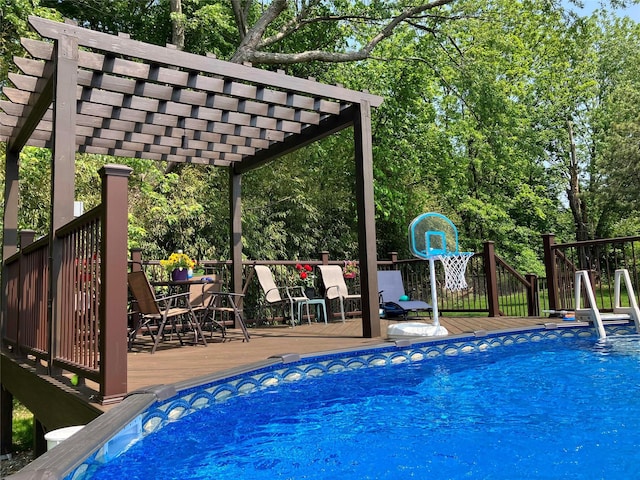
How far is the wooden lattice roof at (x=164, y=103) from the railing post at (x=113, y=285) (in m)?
1.64

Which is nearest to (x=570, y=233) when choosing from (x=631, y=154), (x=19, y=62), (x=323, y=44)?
(x=631, y=154)

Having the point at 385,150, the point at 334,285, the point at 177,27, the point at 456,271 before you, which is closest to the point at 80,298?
the point at 456,271

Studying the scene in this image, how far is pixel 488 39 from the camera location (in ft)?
51.8

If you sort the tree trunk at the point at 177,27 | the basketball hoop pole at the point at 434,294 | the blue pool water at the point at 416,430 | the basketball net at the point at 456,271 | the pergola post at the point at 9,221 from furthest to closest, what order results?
1. the tree trunk at the point at 177,27
2. the basketball net at the point at 456,271
3. the pergola post at the point at 9,221
4. the basketball hoop pole at the point at 434,294
5. the blue pool water at the point at 416,430

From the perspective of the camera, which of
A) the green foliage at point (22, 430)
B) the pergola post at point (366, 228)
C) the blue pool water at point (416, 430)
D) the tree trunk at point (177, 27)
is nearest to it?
the blue pool water at point (416, 430)

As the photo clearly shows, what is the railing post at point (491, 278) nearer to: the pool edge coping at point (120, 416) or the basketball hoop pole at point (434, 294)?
the basketball hoop pole at point (434, 294)

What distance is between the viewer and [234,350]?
4844mm

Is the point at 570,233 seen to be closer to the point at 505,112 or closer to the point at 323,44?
the point at 505,112

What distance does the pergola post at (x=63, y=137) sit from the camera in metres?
3.57

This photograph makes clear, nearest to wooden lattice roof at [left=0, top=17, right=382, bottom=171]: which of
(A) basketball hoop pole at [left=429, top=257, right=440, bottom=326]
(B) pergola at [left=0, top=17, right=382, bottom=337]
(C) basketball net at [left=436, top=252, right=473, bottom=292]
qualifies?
(B) pergola at [left=0, top=17, right=382, bottom=337]

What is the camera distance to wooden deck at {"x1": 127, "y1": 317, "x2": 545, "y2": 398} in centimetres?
355

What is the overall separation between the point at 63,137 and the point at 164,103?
2.16 meters

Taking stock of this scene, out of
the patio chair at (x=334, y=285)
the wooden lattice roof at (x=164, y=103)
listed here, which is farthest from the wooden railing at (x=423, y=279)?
the wooden lattice roof at (x=164, y=103)

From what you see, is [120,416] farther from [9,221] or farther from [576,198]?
[576,198]
